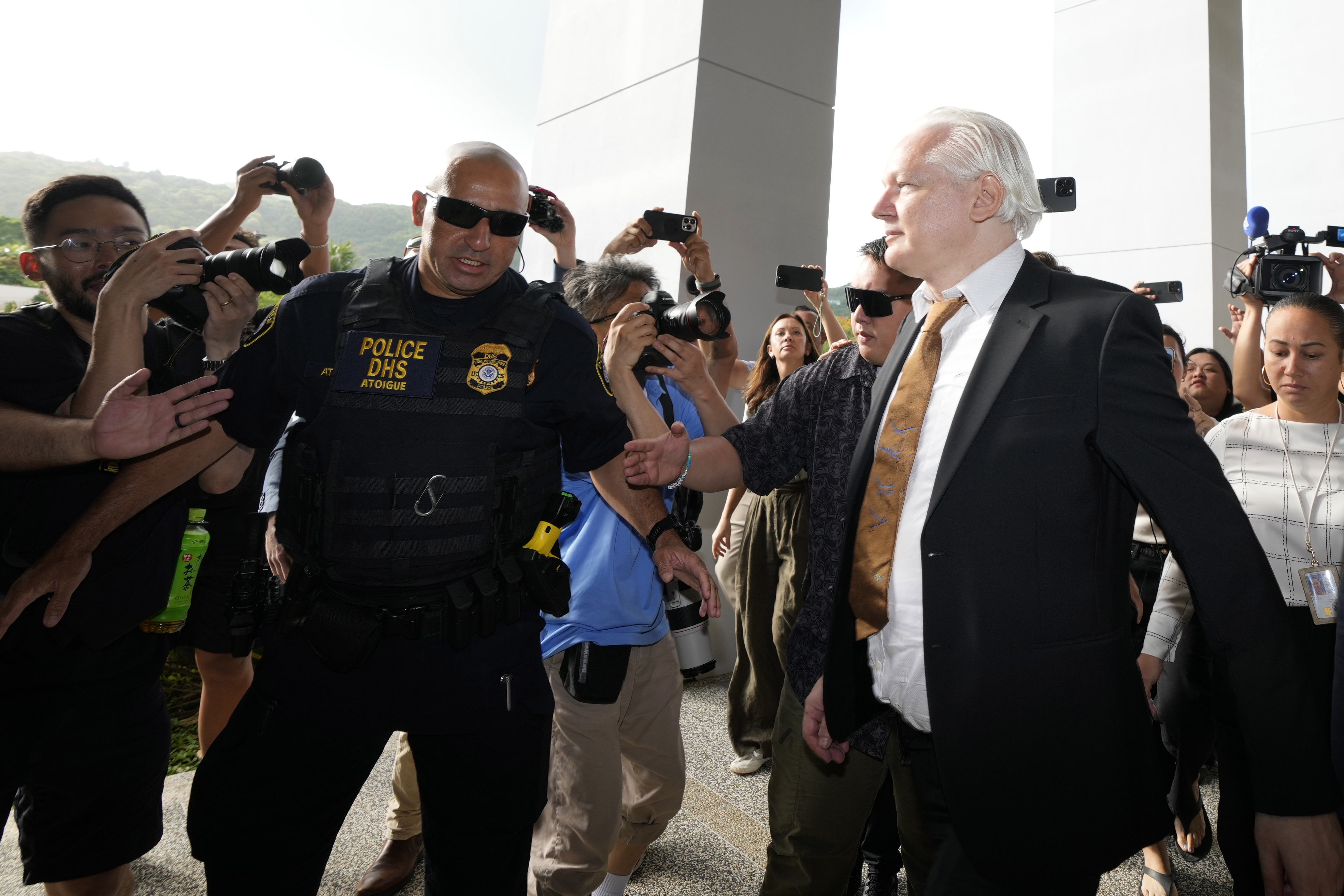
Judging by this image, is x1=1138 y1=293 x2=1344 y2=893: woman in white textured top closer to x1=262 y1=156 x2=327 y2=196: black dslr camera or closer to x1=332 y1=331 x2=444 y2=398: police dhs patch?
x1=332 y1=331 x2=444 y2=398: police dhs patch

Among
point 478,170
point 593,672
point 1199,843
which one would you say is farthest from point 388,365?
point 1199,843

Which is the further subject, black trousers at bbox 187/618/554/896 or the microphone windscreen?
the microphone windscreen

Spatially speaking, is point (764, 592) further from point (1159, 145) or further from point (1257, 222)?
point (1159, 145)

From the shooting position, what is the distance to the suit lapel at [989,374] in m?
1.32

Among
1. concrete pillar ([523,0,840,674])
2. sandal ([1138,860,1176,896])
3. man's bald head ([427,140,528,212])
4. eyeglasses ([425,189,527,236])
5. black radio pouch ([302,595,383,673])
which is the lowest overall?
sandal ([1138,860,1176,896])

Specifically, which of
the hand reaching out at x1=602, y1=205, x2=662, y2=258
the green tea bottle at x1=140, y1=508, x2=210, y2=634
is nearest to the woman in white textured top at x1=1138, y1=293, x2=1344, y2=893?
the hand reaching out at x1=602, y1=205, x2=662, y2=258

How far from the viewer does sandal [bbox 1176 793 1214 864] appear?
2934mm

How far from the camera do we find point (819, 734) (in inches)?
68.2

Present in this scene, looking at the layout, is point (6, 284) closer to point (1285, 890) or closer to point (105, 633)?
point (105, 633)

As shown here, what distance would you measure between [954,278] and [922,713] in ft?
2.73

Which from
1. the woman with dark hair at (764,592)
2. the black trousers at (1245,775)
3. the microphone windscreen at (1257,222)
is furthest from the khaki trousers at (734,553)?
the microphone windscreen at (1257,222)

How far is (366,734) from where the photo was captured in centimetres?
170

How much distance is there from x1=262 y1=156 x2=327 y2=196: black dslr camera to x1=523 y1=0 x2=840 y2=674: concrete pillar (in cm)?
193

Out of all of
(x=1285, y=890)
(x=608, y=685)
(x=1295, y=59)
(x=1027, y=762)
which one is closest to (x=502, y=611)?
(x=608, y=685)
